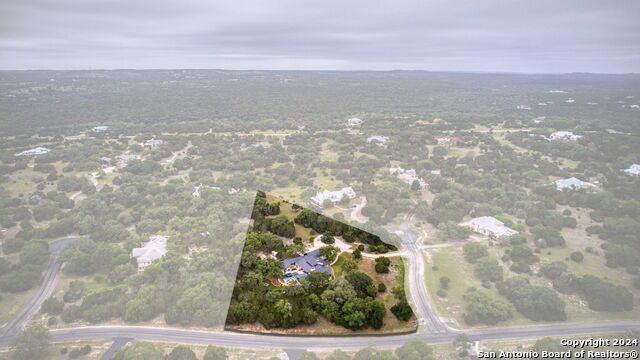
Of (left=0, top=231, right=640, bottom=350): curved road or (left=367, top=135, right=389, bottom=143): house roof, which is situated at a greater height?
(left=367, top=135, right=389, bottom=143): house roof

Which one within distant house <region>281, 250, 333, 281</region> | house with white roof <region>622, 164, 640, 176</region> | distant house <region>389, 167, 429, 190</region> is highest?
house with white roof <region>622, 164, 640, 176</region>

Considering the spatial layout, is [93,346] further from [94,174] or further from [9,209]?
[94,174]

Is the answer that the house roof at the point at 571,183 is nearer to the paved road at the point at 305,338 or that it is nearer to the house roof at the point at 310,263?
the paved road at the point at 305,338

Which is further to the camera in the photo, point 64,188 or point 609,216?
point 64,188

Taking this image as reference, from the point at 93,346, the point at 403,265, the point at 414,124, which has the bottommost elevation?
the point at 93,346

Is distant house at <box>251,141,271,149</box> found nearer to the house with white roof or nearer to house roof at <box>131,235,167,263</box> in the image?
house roof at <box>131,235,167,263</box>

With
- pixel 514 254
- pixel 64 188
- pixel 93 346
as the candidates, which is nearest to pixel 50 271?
pixel 93 346

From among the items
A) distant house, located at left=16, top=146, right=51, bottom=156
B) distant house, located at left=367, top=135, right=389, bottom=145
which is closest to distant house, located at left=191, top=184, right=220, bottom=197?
distant house, located at left=16, top=146, right=51, bottom=156
